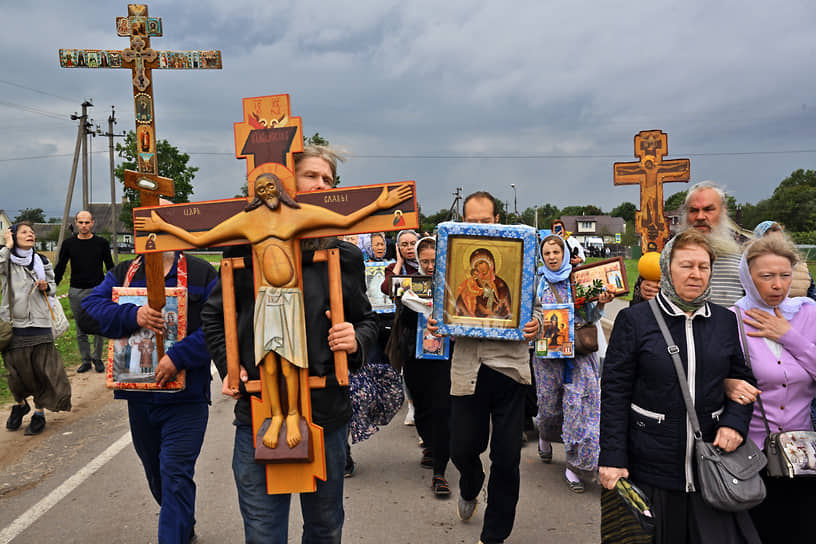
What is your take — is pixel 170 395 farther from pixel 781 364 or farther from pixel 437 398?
pixel 781 364

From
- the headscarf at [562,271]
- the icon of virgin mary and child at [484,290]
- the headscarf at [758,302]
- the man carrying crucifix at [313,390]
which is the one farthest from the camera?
the headscarf at [562,271]

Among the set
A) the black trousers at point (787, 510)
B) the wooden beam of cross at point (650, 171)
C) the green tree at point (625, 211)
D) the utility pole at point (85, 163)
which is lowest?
the black trousers at point (787, 510)

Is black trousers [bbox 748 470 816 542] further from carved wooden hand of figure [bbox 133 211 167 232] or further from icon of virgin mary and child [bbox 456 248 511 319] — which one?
carved wooden hand of figure [bbox 133 211 167 232]

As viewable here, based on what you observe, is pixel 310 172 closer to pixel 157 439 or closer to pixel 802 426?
pixel 157 439

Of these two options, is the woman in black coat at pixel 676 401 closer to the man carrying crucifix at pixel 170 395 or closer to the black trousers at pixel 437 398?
the black trousers at pixel 437 398

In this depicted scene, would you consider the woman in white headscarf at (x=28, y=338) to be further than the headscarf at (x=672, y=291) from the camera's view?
Yes

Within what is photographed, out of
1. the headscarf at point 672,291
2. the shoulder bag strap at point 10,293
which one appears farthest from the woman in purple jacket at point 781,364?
the shoulder bag strap at point 10,293

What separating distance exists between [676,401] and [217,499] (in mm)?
3388

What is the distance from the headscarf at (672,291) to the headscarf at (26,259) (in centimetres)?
616

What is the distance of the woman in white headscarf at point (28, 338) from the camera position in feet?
19.2

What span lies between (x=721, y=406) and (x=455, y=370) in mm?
1449

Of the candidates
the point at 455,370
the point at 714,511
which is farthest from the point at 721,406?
the point at 455,370

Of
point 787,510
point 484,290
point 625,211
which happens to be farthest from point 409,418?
point 625,211

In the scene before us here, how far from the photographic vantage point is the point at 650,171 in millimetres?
5793
